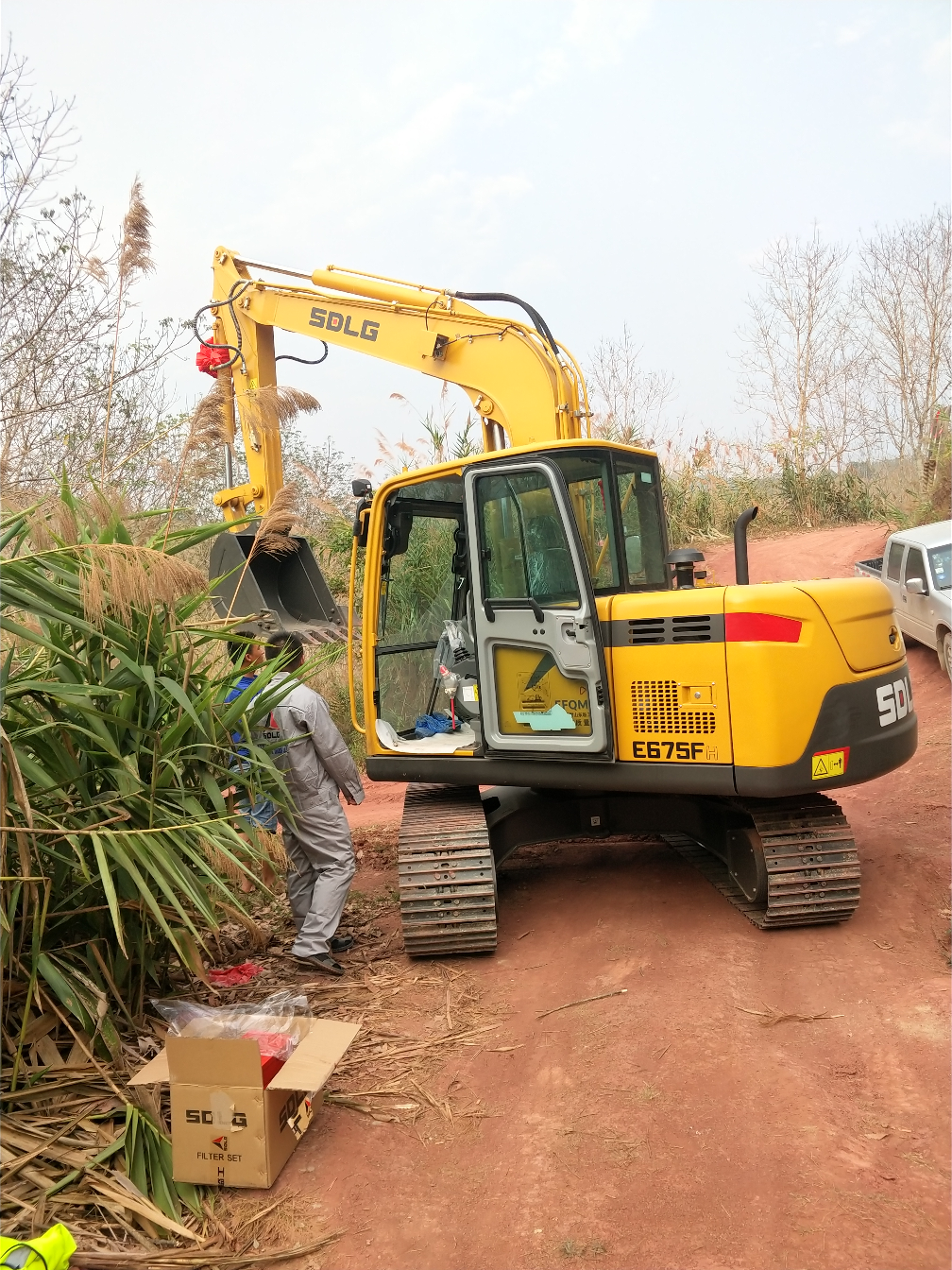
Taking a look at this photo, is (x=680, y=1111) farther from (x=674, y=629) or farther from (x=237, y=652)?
(x=237, y=652)

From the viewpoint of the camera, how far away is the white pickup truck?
30.6 feet

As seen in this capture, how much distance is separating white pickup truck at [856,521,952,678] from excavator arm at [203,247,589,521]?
5.02 meters

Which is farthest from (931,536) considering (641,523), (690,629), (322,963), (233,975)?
(233,975)

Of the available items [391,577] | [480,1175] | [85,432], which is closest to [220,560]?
[391,577]

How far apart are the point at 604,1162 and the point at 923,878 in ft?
10.0

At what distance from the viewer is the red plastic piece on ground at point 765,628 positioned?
15.0 ft

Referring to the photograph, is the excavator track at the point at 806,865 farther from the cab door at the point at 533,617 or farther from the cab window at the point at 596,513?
the cab window at the point at 596,513

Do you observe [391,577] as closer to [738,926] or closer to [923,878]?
[738,926]

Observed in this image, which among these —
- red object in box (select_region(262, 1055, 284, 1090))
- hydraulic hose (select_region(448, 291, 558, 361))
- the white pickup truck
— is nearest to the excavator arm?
hydraulic hose (select_region(448, 291, 558, 361))

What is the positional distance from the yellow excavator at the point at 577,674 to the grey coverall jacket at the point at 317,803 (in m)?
0.30

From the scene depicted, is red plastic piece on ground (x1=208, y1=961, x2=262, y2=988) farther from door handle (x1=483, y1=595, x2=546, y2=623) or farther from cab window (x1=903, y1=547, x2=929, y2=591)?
cab window (x1=903, y1=547, x2=929, y2=591)

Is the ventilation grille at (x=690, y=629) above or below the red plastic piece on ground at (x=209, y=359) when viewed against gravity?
below

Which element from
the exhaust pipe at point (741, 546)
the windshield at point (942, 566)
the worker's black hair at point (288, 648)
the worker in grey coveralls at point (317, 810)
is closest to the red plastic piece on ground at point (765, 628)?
the exhaust pipe at point (741, 546)

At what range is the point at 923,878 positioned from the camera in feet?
17.5
